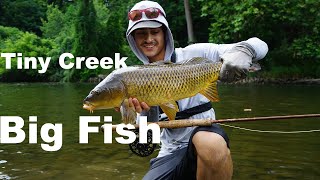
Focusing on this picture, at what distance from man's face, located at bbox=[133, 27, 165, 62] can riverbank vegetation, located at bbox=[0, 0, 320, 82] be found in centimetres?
2045

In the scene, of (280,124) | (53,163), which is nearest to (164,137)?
(53,163)

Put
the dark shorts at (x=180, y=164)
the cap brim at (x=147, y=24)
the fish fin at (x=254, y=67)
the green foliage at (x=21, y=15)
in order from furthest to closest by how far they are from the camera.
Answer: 1. the green foliage at (x=21, y=15)
2. the cap brim at (x=147, y=24)
3. the dark shorts at (x=180, y=164)
4. the fish fin at (x=254, y=67)

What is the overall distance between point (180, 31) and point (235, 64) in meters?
32.8

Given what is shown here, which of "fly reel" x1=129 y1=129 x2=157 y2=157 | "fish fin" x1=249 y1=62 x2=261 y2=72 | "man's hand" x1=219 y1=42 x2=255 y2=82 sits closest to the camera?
"man's hand" x1=219 y1=42 x2=255 y2=82

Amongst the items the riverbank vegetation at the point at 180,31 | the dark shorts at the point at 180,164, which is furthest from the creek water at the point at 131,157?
the riverbank vegetation at the point at 180,31

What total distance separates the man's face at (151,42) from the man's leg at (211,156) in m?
0.84

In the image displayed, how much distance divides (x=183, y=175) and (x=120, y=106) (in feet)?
2.58

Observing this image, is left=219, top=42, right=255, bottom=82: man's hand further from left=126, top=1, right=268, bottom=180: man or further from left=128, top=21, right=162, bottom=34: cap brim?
left=128, top=21, right=162, bottom=34: cap brim

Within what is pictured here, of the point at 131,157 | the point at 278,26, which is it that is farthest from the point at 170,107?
the point at 278,26

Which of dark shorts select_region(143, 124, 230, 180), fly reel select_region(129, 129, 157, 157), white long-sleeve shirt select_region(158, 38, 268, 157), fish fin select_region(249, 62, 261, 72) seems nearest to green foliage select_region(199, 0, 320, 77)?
fly reel select_region(129, 129, 157, 157)

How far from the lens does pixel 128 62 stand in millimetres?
31406

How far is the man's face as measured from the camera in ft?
12.6

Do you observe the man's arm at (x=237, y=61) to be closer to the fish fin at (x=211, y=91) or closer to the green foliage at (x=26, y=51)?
the fish fin at (x=211, y=91)

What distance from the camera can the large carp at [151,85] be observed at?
128 inches
